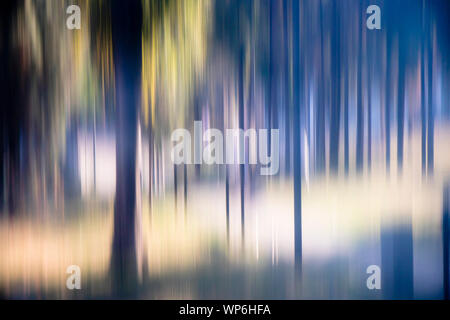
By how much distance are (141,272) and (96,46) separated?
0.86m

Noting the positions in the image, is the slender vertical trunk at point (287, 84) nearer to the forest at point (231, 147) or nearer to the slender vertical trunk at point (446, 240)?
the forest at point (231, 147)

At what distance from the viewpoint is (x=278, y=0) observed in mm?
1388

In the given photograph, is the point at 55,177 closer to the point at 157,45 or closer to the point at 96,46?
the point at 96,46

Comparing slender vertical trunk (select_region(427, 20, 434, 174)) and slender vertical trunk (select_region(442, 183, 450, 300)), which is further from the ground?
slender vertical trunk (select_region(427, 20, 434, 174))

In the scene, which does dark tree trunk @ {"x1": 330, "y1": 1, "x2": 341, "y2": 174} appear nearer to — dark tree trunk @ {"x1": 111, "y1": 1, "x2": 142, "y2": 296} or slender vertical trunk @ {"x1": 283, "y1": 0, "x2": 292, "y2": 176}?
slender vertical trunk @ {"x1": 283, "y1": 0, "x2": 292, "y2": 176}

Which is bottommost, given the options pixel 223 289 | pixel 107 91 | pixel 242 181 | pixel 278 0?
pixel 223 289

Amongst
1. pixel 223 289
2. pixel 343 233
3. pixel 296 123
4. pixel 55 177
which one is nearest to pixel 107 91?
pixel 55 177

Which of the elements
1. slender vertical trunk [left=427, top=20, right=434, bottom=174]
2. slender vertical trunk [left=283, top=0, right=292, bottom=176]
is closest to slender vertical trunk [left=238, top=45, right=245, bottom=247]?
slender vertical trunk [left=283, top=0, right=292, bottom=176]
